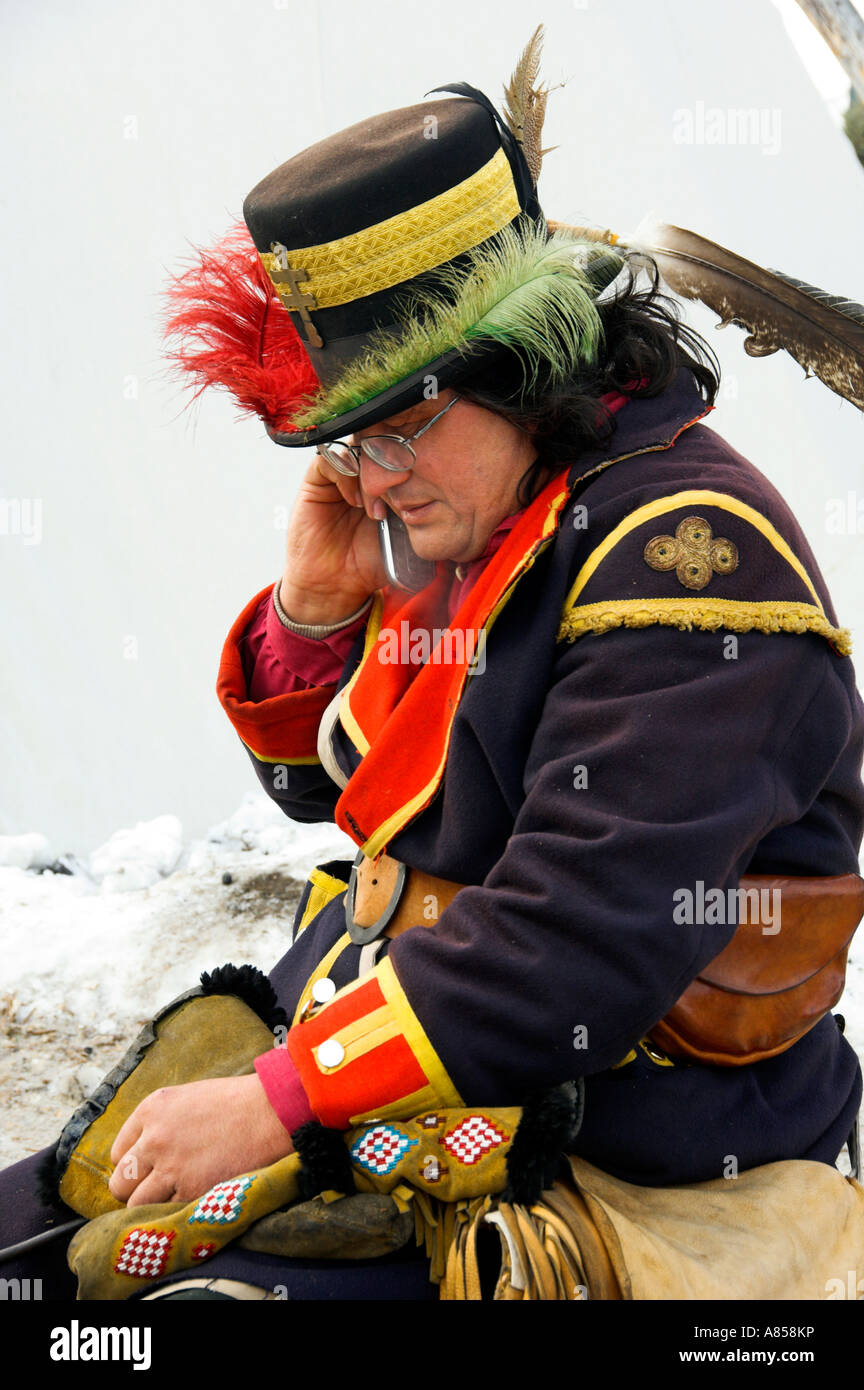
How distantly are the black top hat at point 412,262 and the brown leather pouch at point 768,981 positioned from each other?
30.5 inches

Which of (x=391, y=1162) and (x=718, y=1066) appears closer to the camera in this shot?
(x=391, y=1162)

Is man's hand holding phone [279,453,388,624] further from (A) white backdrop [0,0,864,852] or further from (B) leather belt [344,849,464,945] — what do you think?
(A) white backdrop [0,0,864,852]

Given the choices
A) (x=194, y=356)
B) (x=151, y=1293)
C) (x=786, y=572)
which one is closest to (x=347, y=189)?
(x=194, y=356)

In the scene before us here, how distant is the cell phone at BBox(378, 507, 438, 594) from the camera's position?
1991 millimetres

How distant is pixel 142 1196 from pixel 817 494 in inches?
131

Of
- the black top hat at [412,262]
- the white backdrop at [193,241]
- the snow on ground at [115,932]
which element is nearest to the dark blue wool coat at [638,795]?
the black top hat at [412,262]

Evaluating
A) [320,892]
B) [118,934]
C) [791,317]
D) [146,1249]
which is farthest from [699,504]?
[118,934]

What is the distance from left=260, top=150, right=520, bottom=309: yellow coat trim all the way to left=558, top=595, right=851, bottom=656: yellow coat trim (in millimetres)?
516

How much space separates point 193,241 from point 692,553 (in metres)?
2.98

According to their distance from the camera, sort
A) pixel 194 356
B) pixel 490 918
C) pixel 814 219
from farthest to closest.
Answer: pixel 814 219, pixel 194 356, pixel 490 918

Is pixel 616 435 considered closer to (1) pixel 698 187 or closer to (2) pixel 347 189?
(2) pixel 347 189

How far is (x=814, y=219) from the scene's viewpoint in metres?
3.62

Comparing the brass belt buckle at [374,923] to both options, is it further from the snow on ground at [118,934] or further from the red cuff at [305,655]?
the snow on ground at [118,934]

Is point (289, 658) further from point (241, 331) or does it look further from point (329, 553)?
point (241, 331)
